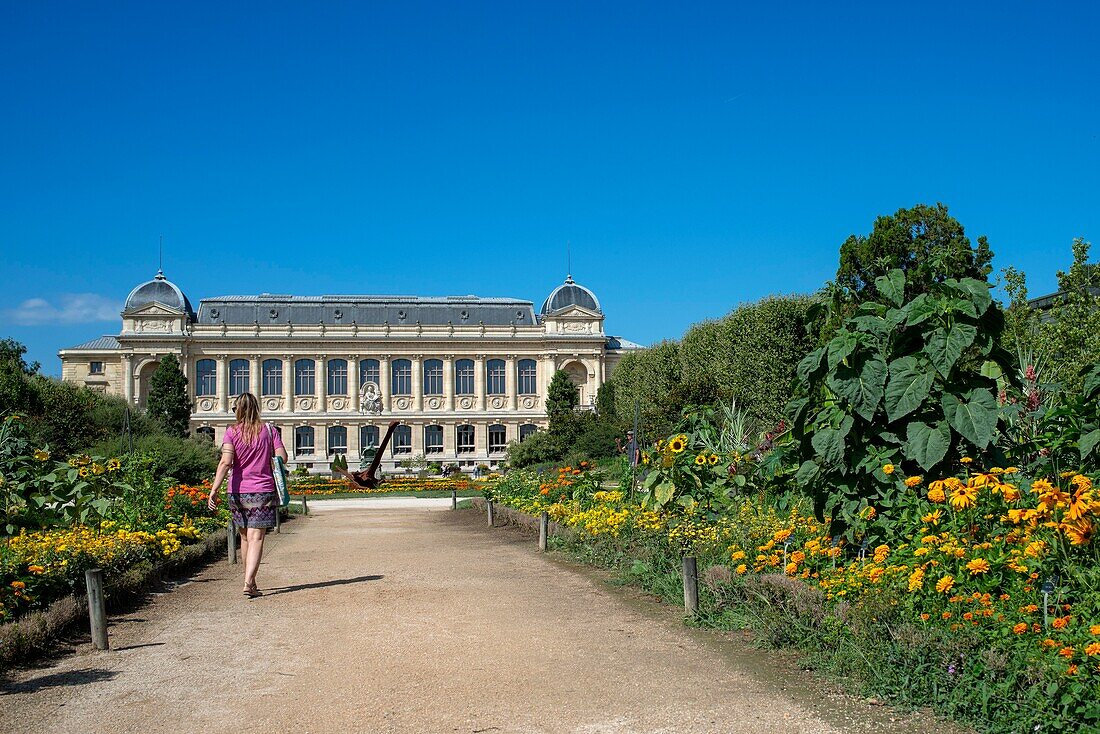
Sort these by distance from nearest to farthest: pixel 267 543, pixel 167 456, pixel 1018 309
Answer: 1. pixel 267 543
2. pixel 1018 309
3. pixel 167 456

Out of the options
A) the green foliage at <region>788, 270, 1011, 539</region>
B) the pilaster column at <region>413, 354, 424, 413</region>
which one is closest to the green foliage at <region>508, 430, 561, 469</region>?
the green foliage at <region>788, 270, 1011, 539</region>

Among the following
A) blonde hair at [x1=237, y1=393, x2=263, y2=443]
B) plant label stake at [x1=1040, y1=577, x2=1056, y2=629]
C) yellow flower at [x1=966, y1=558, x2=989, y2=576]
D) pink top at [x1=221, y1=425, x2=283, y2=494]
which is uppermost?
blonde hair at [x1=237, y1=393, x2=263, y2=443]

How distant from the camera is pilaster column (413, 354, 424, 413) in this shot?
2771 inches

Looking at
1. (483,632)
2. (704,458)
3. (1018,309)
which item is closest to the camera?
(483,632)

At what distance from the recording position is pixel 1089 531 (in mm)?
4699

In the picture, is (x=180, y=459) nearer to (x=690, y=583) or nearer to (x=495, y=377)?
(x=690, y=583)

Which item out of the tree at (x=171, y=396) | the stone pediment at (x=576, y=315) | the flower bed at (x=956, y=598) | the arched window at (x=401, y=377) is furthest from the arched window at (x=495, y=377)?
the flower bed at (x=956, y=598)

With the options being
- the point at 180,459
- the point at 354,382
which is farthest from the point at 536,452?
the point at 354,382

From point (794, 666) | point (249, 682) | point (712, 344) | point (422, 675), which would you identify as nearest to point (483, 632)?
point (422, 675)

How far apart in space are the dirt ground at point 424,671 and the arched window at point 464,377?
6162 centimetres

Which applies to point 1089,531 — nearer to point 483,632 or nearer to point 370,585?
point 483,632

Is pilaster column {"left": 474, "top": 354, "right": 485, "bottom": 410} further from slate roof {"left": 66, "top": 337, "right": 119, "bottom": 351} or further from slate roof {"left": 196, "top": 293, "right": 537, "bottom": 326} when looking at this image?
slate roof {"left": 66, "top": 337, "right": 119, "bottom": 351}

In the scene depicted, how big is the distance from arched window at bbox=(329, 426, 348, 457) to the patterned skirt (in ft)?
202

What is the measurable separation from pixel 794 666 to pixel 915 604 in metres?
0.82
